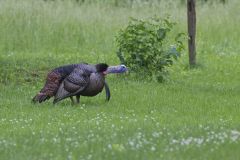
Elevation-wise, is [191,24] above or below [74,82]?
below

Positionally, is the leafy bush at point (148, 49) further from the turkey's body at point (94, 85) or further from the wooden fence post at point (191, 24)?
the turkey's body at point (94, 85)

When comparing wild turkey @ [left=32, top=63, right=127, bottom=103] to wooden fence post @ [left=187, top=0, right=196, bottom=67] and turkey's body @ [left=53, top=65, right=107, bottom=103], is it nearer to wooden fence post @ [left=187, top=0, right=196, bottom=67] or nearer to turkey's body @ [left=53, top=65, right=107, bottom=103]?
turkey's body @ [left=53, top=65, right=107, bottom=103]

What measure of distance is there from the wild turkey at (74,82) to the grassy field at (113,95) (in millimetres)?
231

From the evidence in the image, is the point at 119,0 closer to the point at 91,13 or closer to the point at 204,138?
the point at 91,13

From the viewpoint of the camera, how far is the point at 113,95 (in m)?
14.7

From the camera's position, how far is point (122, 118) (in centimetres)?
1169

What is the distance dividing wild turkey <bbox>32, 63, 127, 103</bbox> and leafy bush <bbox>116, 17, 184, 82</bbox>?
3.65m

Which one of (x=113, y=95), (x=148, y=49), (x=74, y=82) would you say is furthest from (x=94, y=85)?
(x=148, y=49)

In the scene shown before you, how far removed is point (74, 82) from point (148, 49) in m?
4.26

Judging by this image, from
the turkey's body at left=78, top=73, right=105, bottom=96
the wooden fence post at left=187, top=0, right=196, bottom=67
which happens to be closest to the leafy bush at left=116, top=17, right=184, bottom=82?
the wooden fence post at left=187, top=0, right=196, bottom=67

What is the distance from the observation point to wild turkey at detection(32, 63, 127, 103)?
13227 millimetres

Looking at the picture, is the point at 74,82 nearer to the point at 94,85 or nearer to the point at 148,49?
the point at 94,85

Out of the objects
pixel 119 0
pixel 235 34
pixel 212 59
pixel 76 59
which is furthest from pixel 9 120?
pixel 119 0

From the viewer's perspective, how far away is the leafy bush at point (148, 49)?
17125mm
